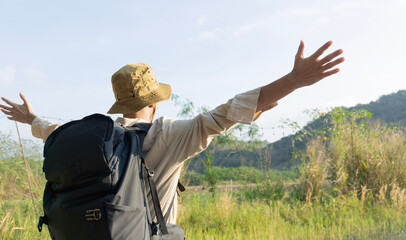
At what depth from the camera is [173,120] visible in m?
1.63

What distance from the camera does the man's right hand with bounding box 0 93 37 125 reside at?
8.18 ft

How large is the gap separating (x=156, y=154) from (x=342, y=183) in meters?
5.25

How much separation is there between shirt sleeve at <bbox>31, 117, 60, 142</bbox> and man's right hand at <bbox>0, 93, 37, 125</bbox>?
4.9 inches

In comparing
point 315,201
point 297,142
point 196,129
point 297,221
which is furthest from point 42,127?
point 297,142

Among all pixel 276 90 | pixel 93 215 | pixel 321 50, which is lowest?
pixel 93 215

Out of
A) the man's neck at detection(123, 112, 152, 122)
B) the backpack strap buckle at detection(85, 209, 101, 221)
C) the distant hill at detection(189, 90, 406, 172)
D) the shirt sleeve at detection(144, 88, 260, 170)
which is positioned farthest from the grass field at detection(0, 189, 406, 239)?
the distant hill at detection(189, 90, 406, 172)

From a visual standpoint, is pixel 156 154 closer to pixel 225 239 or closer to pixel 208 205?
pixel 225 239

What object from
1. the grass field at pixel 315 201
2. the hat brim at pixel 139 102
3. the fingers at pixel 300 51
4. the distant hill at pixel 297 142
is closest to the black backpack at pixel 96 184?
the hat brim at pixel 139 102

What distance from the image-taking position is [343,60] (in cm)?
139

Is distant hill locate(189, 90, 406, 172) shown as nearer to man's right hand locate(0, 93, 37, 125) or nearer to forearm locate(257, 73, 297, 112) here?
man's right hand locate(0, 93, 37, 125)

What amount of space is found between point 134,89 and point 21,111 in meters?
1.14

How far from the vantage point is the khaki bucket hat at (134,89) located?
181 cm

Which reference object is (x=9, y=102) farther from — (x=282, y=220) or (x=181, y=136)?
(x=282, y=220)

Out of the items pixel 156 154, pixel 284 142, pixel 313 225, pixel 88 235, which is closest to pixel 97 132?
pixel 156 154
